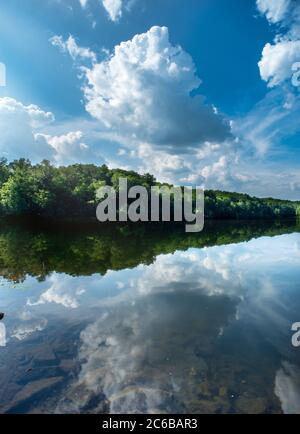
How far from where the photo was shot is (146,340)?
1341 centimetres

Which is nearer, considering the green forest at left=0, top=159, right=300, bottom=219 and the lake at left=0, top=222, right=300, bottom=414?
the lake at left=0, top=222, right=300, bottom=414

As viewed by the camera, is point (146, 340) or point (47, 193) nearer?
point (146, 340)

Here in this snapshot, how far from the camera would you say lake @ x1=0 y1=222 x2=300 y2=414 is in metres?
9.38

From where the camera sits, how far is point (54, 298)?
18.8m

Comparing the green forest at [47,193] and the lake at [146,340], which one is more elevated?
the green forest at [47,193]

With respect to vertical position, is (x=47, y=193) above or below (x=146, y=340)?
above

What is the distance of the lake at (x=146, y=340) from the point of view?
938cm

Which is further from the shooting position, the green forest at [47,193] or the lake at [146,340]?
the green forest at [47,193]

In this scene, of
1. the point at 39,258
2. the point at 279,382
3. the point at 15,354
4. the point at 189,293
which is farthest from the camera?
the point at 39,258

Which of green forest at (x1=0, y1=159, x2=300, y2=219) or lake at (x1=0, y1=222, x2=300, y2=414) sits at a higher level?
green forest at (x1=0, y1=159, x2=300, y2=219)

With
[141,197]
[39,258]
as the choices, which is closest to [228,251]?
[39,258]

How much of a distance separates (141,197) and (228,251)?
60871 millimetres
